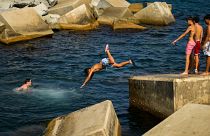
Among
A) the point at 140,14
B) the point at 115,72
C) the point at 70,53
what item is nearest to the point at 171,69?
the point at 115,72

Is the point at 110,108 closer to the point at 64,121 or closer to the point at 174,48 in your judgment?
the point at 64,121

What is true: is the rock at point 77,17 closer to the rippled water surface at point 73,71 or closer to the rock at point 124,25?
the rippled water surface at point 73,71

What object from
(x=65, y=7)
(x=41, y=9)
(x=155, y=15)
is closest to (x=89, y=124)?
(x=41, y=9)

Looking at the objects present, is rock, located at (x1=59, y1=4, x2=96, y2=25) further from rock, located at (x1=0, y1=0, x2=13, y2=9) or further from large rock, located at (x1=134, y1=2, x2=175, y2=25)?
large rock, located at (x1=134, y1=2, x2=175, y2=25)

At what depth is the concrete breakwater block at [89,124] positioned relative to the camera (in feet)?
27.5

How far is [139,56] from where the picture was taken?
66.4 feet

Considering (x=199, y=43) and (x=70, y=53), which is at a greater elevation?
(x=199, y=43)

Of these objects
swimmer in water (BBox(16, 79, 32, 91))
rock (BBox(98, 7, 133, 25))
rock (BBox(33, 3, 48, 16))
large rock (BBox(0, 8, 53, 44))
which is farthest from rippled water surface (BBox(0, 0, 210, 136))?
rock (BBox(33, 3, 48, 16))

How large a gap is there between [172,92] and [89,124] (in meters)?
2.54

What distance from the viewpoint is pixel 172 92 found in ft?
32.8

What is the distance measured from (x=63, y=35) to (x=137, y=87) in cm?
1357

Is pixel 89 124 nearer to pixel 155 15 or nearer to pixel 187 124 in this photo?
pixel 187 124

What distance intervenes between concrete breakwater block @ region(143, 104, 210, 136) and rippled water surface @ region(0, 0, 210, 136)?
253 centimetres

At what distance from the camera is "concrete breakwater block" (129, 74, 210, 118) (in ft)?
32.6
